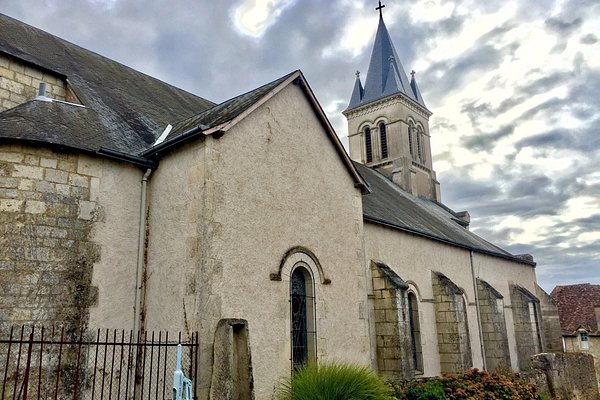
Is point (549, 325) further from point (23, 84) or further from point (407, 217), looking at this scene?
point (23, 84)

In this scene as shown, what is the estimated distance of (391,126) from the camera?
2839 cm

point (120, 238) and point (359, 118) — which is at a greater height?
point (359, 118)

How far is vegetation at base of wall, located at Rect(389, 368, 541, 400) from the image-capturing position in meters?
9.47

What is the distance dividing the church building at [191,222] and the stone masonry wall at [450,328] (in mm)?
3366

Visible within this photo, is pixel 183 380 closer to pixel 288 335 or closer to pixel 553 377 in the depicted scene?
pixel 288 335

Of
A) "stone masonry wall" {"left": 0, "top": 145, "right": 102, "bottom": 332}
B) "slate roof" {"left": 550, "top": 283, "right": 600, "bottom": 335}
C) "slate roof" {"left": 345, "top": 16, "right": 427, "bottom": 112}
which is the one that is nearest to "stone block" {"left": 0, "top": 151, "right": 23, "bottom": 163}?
"stone masonry wall" {"left": 0, "top": 145, "right": 102, "bottom": 332}

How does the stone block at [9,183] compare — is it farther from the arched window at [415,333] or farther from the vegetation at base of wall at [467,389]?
the arched window at [415,333]

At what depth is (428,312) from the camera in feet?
51.5

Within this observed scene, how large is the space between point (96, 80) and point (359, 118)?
67.5 feet

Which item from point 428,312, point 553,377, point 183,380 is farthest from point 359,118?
point 183,380

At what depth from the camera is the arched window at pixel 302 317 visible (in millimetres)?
9188

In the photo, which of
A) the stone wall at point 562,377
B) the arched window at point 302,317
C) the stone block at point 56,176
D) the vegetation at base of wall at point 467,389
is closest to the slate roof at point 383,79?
the stone wall at point 562,377

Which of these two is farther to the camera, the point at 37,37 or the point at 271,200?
the point at 37,37

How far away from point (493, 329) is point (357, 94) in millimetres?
17945
